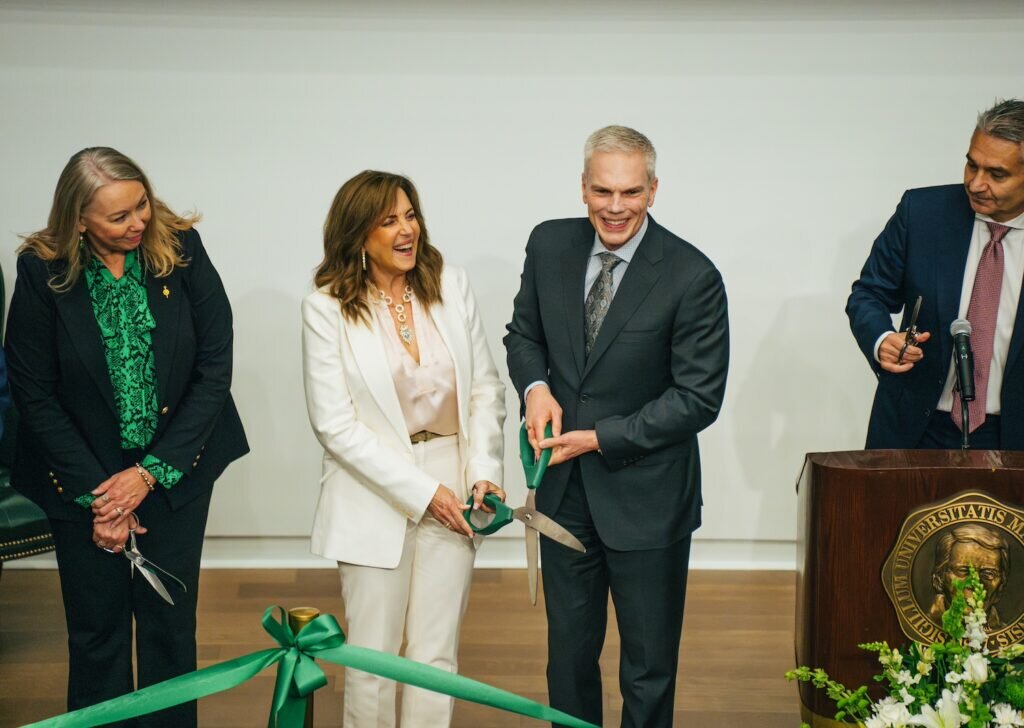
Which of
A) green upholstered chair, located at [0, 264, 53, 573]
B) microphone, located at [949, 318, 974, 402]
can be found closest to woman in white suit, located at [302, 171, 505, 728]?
microphone, located at [949, 318, 974, 402]

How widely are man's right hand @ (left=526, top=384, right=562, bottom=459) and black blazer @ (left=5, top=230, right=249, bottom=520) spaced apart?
0.80 m

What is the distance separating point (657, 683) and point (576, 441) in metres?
0.62

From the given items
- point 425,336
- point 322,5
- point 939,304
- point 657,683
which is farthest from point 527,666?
point 322,5

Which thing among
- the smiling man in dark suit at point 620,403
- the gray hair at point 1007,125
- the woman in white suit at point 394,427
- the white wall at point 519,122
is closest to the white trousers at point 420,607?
the woman in white suit at point 394,427

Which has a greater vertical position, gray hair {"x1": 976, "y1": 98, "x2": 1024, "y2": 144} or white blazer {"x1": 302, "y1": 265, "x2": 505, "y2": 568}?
gray hair {"x1": 976, "y1": 98, "x2": 1024, "y2": 144}

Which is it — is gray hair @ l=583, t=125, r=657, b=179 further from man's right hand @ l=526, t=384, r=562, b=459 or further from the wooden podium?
the wooden podium

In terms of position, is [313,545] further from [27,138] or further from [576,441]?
[27,138]

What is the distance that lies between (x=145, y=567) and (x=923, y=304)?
1.99m

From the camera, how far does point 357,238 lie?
2885 millimetres

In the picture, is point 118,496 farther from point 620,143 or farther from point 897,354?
point 897,354

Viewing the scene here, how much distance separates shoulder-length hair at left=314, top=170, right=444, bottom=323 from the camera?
2.86m

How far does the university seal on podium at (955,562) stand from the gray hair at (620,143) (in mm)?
932

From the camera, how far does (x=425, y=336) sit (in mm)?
2938

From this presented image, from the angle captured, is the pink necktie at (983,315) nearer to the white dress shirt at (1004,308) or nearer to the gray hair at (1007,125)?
the white dress shirt at (1004,308)
